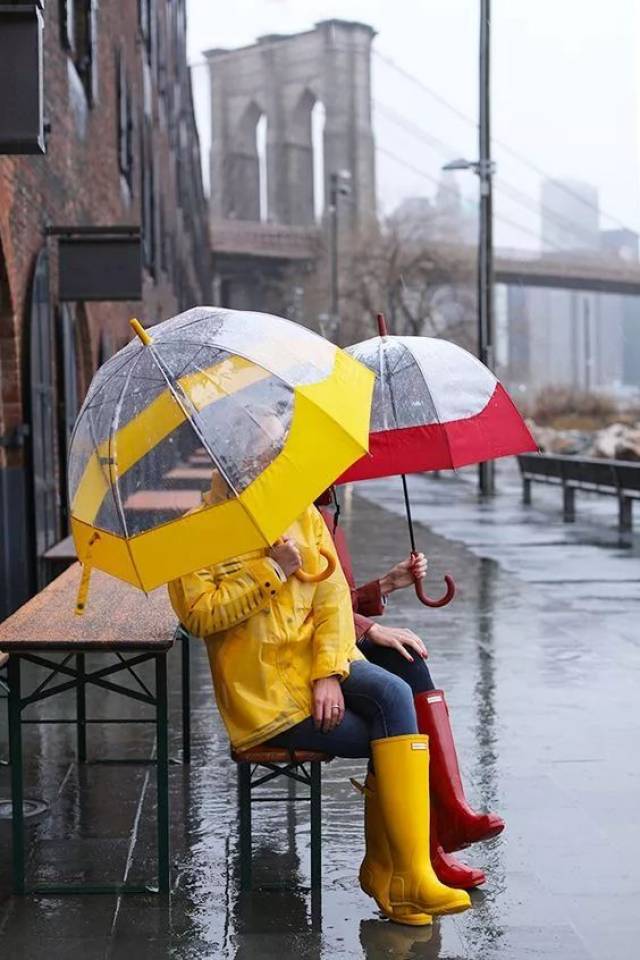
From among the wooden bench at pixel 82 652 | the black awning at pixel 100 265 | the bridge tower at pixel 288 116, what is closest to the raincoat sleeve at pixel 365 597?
the wooden bench at pixel 82 652

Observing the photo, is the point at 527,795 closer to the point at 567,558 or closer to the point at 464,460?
the point at 464,460

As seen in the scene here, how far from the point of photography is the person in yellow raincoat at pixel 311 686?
4.32 metres

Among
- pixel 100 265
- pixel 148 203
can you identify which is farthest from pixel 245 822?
Answer: pixel 148 203

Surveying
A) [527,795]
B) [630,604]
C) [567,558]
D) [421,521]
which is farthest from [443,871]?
[421,521]

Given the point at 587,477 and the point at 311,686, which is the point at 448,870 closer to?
the point at 311,686

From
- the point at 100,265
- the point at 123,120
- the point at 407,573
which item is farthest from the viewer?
the point at 123,120

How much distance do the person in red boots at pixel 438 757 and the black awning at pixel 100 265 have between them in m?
7.15

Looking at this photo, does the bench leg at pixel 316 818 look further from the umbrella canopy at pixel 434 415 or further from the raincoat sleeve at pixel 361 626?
the umbrella canopy at pixel 434 415

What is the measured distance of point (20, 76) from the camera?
6.21 metres

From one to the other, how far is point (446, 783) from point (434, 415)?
1213mm

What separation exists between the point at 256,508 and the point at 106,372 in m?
0.69

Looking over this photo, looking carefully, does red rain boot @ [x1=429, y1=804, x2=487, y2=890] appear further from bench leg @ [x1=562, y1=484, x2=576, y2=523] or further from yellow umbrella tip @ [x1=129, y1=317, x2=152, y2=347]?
bench leg @ [x1=562, y1=484, x2=576, y2=523]

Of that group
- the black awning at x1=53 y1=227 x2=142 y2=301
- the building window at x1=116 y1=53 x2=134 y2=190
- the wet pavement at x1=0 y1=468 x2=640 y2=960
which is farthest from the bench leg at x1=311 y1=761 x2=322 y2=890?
the building window at x1=116 y1=53 x2=134 y2=190

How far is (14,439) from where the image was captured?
10.2m
